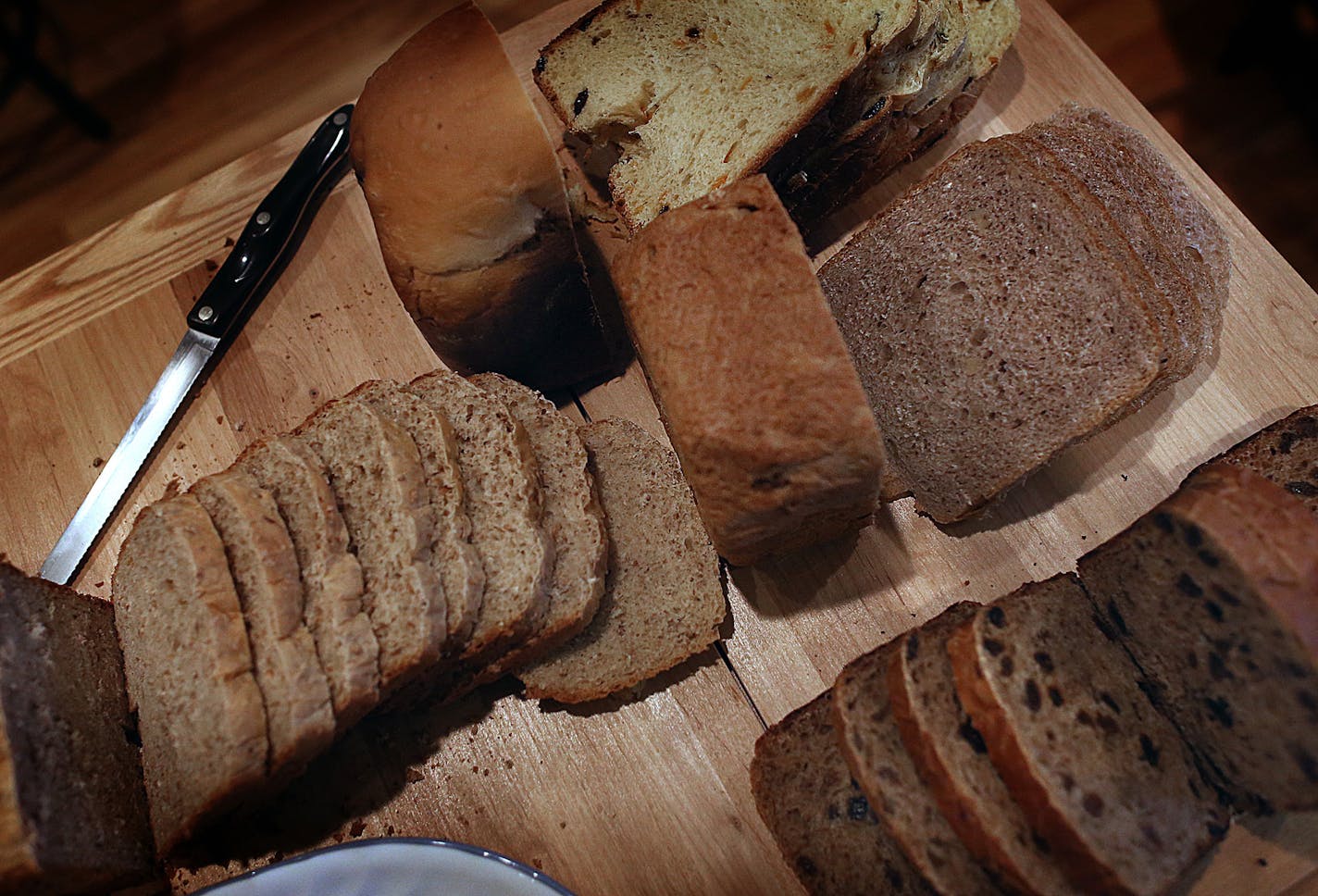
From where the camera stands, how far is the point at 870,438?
178 centimetres

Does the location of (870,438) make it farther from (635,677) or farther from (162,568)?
(162,568)

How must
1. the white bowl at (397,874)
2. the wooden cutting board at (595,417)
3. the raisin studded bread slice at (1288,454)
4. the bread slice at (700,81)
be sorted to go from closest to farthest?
the white bowl at (397,874)
the raisin studded bread slice at (1288,454)
the wooden cutting board at (595,417)
the bread slice at (700,81)

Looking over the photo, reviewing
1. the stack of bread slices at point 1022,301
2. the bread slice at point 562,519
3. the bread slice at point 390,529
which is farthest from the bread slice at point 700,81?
the bread slice at point 390,529

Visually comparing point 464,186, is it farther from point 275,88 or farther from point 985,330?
point 275,88

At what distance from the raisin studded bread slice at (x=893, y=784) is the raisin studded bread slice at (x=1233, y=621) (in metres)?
0.50

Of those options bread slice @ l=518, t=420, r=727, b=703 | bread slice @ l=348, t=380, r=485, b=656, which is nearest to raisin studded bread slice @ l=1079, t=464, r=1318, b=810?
bread slice @ l=518, t=420, r=727, b=703

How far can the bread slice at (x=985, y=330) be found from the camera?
6.47ft

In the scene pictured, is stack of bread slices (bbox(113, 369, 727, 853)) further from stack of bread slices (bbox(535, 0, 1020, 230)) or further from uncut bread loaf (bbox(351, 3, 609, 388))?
stack of bread slices (bbox(535, 0, 1020, 230))

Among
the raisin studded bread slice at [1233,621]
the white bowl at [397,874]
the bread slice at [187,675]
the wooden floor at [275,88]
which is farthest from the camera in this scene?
the wooden floor at [275,88]

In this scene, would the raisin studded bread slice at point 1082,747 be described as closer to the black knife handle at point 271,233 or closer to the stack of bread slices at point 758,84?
the stack of bread slices at point 758,84

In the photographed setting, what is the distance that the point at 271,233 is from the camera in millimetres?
2484

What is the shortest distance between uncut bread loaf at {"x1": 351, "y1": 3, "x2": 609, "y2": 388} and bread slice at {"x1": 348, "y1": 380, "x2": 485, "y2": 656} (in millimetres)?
238

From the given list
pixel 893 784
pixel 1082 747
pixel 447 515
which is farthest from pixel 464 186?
pixel 1082 747

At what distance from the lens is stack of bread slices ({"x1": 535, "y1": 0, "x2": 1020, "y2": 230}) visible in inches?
88.6
